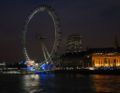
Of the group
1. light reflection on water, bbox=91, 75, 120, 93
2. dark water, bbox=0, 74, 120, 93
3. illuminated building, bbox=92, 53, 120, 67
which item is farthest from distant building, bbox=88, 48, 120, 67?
light reflection on water, bbox=91, 75, 120, 93

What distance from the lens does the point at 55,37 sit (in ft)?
314

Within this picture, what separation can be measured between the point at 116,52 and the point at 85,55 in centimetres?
1509

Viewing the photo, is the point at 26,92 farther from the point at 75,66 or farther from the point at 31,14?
the point at 75,66

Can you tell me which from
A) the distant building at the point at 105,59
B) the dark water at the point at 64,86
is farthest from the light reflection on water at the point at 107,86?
the distant building at the point at 105,59

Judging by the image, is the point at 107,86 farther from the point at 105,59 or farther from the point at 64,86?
the point at 105,59

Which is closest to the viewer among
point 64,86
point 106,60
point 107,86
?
point 107,86

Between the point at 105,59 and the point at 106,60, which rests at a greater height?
the point at 105,59

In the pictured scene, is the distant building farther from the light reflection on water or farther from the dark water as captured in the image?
the light reflection on water

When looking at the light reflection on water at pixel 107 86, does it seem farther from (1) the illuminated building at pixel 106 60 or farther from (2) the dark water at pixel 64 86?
(1) the illuminated building at pixel 106 60

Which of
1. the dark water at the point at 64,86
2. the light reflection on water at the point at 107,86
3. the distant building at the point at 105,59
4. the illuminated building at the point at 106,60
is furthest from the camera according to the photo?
the illuminated building at the point at 106,60

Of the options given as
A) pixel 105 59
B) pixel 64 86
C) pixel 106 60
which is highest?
pixel 105 59

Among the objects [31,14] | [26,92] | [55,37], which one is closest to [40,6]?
[31,14]

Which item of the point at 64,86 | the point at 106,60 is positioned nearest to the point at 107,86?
the point at 64,86

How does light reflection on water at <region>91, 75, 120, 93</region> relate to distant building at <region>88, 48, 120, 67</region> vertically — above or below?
below
